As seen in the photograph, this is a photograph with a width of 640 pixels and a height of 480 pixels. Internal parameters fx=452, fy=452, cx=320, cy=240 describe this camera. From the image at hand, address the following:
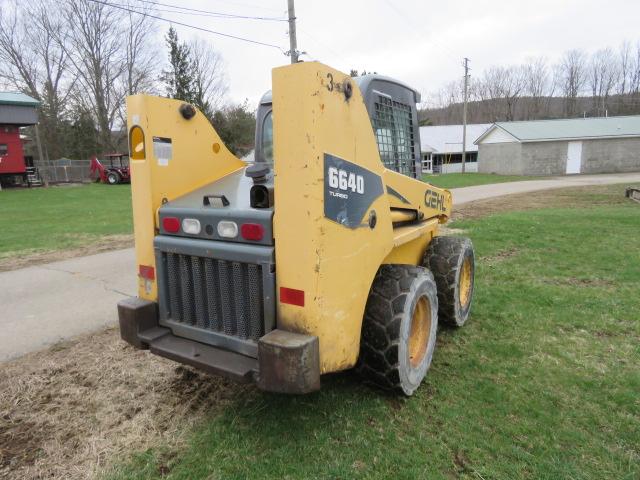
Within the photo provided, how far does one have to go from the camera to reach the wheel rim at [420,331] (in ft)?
11.0

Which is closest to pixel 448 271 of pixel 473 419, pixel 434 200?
pixel 434 200

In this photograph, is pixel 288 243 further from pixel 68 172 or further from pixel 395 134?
pixel 68 172

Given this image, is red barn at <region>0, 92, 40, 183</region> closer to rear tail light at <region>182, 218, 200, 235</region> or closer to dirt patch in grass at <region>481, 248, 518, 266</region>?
dirt patch in grass at <region>481, 248, 518, 266</region>

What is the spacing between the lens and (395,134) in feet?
12.0

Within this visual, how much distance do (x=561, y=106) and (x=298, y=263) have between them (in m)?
80.2

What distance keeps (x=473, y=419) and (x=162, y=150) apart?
2686 millimetres

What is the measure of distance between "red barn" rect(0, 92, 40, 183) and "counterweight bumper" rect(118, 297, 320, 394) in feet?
104

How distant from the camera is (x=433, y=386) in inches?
128

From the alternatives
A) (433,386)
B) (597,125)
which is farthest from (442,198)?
(597,125)

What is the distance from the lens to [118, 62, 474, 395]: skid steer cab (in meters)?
2.32

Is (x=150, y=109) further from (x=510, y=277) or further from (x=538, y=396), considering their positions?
(x=510, y=277)

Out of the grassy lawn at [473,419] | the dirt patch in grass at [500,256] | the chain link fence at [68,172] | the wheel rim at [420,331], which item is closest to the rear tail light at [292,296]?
the grassy lawn at [473,419]

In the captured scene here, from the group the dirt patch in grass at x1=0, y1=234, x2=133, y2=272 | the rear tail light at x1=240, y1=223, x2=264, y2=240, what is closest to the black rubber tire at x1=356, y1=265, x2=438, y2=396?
the rear tail light at x1=240, y1=223, x2=264, y2=240

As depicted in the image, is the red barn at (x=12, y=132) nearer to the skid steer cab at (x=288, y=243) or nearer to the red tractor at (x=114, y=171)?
the red tractor at (x=114, y=171)
